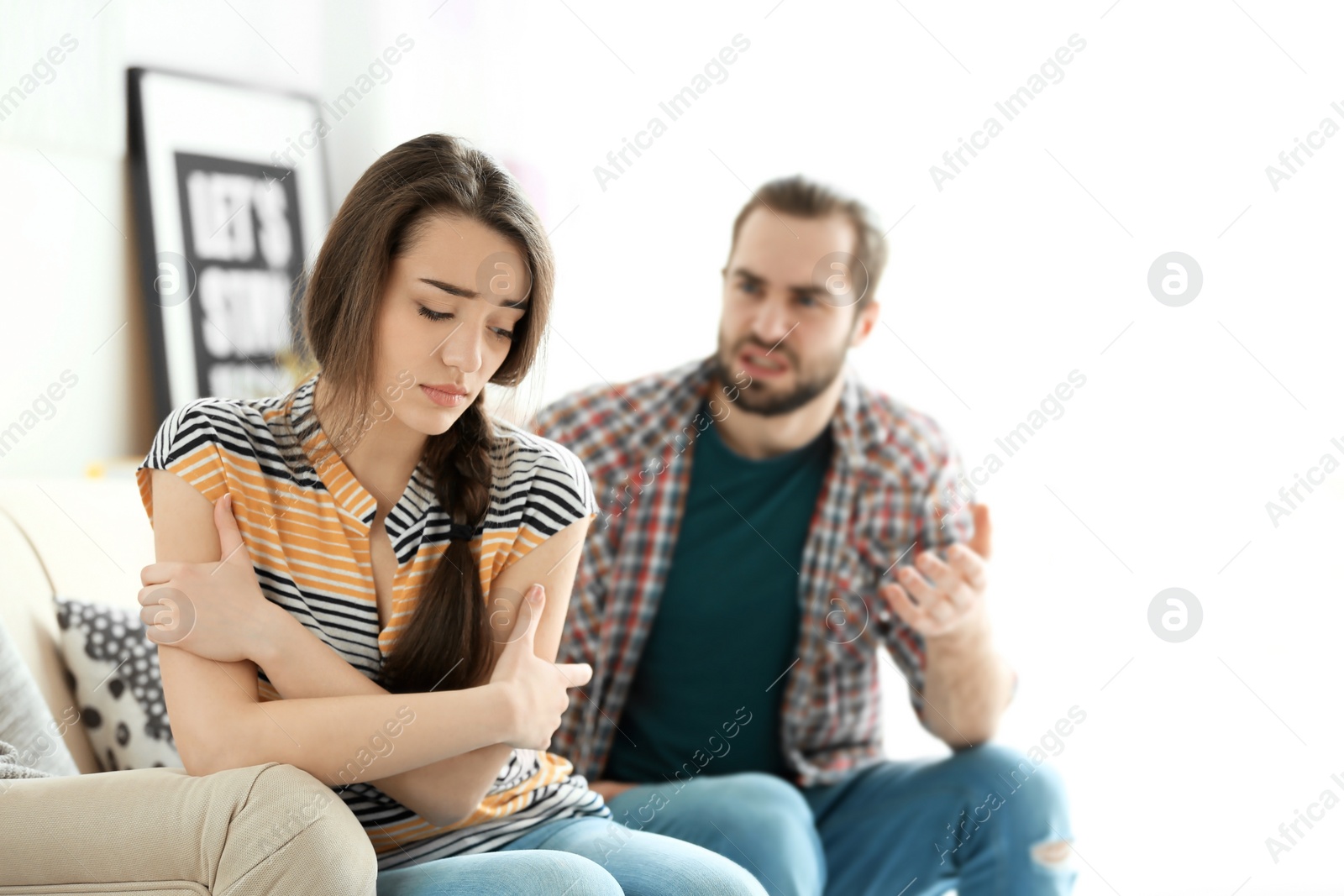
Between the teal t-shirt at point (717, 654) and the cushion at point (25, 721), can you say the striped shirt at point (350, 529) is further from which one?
the teal t-shirt at point (717, 654)

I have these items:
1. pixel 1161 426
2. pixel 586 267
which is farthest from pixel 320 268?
pixel 1161 426

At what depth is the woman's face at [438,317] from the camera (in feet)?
3.41

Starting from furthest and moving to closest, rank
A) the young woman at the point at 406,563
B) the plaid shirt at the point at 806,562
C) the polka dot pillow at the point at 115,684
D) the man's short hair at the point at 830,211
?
the man's short hair at the point at 830,211 < the plaid shirt at the point at 806,562 < the polka dot pillow at the point at 115,684 < the young woman at the point at 406,563

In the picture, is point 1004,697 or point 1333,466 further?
point 1333,466

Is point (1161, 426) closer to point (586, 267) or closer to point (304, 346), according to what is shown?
point (586, 267)

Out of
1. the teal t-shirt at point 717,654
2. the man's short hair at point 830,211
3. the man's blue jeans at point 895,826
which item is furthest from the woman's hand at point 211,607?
the man's short hair at point 830,211

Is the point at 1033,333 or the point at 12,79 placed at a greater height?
the point at 1033,333

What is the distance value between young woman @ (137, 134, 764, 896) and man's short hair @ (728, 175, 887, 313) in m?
0.72

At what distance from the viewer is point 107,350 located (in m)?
2.01

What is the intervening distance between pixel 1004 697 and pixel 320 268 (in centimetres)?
114

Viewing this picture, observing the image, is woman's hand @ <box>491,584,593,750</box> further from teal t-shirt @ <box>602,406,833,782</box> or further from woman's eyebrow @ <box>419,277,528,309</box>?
teal t-shirt @ <box>602,406,833,782</box>

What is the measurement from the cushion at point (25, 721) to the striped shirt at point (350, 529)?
281 mm

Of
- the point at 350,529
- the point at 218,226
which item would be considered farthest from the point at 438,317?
the point at 218,226

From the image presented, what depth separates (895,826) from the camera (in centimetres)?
152
